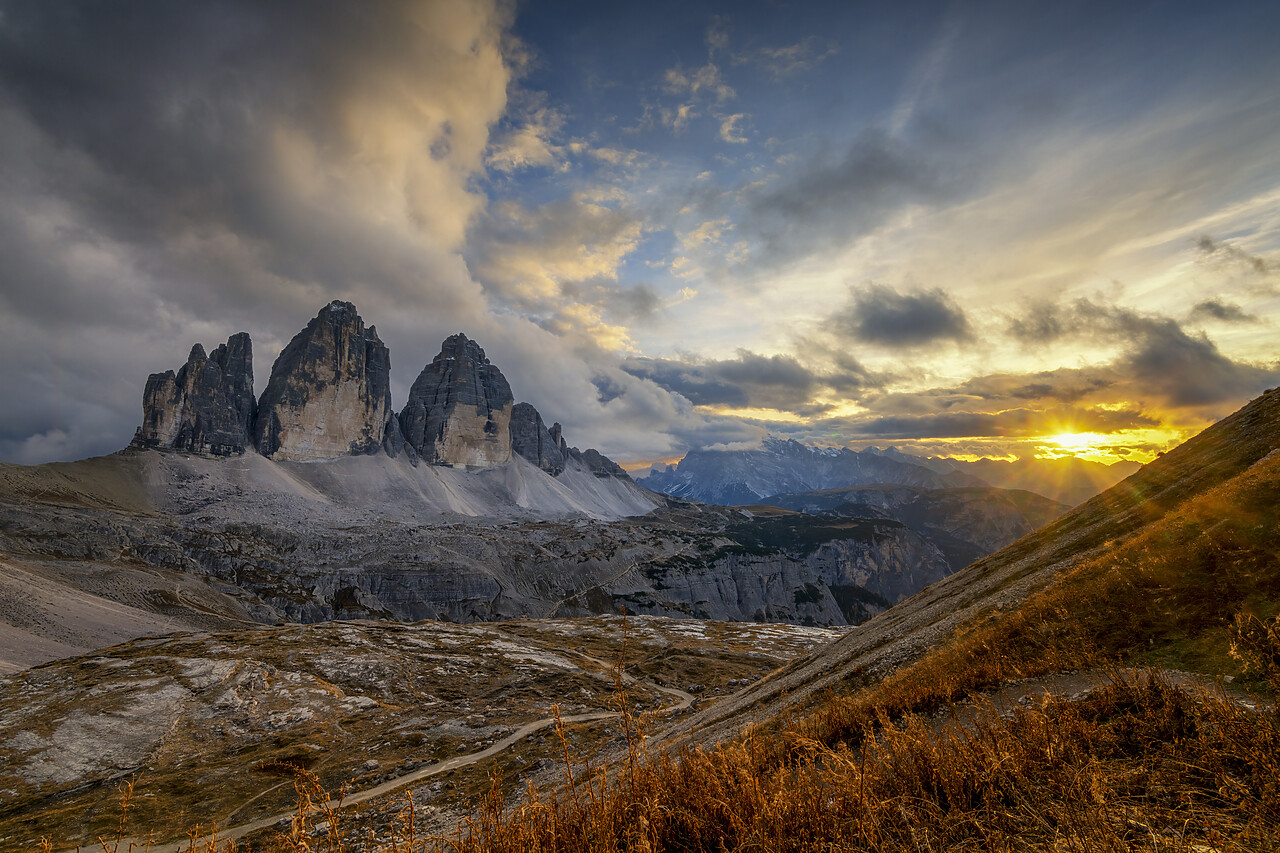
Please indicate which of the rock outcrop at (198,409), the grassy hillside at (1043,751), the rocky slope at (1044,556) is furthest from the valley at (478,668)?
the rock outcrop at (198,409)

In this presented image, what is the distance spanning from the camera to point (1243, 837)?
3602 mm

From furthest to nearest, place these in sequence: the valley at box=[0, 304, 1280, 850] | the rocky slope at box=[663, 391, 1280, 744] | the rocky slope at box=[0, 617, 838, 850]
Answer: the rocky slope at box=[0, 617, 838, 850] → the rocky slope at box=[663, 391, 1280, 744] → the valley at box=[0, 304, 1280, 850]

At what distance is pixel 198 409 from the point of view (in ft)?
553

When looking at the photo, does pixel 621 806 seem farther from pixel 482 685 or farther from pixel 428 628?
pixel 428 628

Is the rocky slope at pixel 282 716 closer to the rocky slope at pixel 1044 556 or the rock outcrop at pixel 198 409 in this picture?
the rocky slope at pixel 1044 556

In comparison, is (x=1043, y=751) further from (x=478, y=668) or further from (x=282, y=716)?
(x=478, y=668)

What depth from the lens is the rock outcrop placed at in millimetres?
163125

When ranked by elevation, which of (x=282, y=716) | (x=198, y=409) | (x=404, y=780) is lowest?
(x=282, y=716)

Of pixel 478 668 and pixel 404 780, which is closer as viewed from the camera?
pixel 404 780

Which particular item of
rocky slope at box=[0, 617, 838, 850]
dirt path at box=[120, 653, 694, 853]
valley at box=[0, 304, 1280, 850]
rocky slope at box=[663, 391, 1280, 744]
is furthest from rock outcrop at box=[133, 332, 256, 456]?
rocky slope at box=[663, 391, 1280, 744]

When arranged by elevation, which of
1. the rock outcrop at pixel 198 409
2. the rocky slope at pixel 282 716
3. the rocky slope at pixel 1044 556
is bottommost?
the rocky slope at pixel 282 716

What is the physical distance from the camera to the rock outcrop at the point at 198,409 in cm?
16312

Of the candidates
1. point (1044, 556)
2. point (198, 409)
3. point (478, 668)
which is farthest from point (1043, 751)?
point (198, 409)

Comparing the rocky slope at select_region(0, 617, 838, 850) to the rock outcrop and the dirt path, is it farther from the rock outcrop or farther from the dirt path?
the rock outcrop
